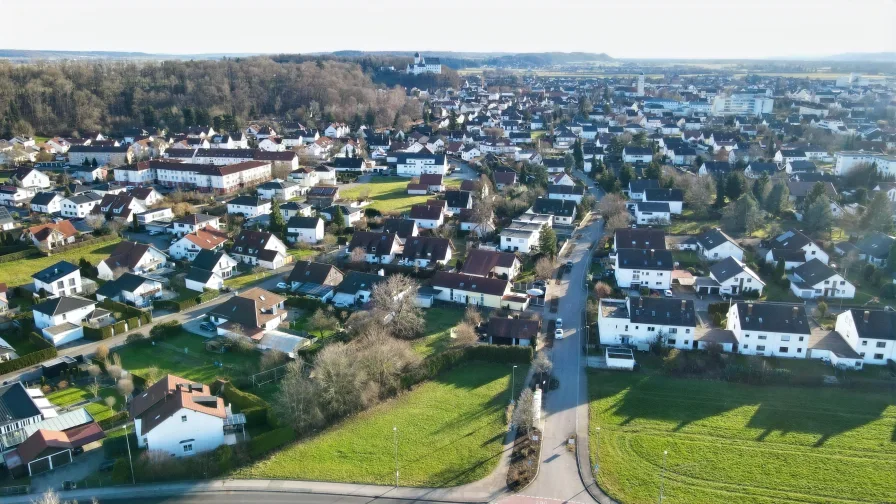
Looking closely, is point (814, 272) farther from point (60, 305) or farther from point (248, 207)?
point (248, 207)

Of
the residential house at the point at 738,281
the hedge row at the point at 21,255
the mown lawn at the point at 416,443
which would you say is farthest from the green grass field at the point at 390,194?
the mown lawn at the point at 416,443

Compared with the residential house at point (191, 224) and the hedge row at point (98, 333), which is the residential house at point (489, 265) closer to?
the hedge row at point (98, 333)

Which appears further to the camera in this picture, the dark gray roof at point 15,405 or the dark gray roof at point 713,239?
the dark gray roof at point 713,239

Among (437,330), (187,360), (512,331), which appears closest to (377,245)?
(437,330)

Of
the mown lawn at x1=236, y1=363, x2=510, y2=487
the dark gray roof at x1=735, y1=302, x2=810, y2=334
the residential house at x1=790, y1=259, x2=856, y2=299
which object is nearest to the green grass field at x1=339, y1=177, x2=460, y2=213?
the mown lawn at x1=236, y1=363, x2=510, y2=487

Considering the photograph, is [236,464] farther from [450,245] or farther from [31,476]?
[450,245]
